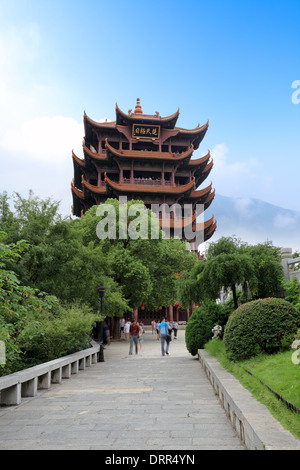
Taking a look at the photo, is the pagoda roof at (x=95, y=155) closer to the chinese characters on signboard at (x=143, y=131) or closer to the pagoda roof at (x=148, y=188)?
the pagoda roof at (x=148, y=188)

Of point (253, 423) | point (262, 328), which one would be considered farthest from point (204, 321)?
point (253, 423)

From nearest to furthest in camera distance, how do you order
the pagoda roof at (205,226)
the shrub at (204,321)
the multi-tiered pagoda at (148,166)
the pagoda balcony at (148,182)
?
1. the shrub at (204,321)
2. the multi-tiered pagoda at (148,166)
3. the pagoda roof at (205,226)
4. the pagoda balcony at (148,182)

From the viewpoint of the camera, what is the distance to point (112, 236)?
2534 cm

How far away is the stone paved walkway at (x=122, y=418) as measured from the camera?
4418mm

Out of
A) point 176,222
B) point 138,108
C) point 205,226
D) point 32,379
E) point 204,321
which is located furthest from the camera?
point 138,108

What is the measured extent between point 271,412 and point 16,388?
4.41 meters

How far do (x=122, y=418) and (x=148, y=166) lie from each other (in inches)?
1473

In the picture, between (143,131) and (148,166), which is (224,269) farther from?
(143,131)

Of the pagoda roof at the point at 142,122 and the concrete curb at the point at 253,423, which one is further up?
the pagoda roof at the point at 142,122

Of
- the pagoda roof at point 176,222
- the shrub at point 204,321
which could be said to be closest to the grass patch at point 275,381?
the shrub at point 204,321

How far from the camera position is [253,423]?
3.93 meters

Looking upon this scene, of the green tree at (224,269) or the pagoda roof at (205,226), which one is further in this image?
the pagoda roof at (205,226)

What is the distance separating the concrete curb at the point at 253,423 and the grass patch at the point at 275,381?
0.10 metres

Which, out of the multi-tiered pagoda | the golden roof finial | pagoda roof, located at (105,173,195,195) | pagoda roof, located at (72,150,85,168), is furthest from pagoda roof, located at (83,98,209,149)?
pagoda roof, located at (105,173,195,195)
